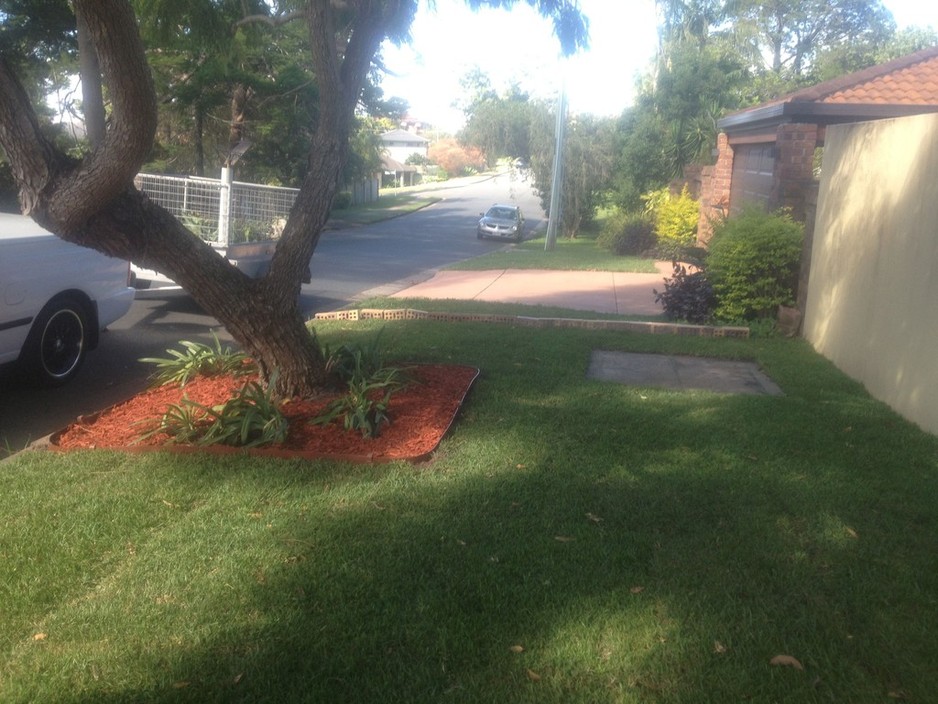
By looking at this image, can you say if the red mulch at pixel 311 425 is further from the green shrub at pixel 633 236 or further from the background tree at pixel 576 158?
the background tree at pixel 576 158

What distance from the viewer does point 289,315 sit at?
6734mm

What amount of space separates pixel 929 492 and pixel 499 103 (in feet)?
108

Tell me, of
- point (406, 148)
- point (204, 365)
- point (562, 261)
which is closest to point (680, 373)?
point (204, 365)

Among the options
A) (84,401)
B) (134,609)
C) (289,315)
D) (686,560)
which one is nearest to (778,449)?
(686,560)

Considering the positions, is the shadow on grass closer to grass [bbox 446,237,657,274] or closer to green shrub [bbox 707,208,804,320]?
green shrub [bbox 707,208,804,320]

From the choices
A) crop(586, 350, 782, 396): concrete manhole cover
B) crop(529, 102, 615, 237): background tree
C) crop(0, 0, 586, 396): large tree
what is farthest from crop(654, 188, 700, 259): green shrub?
crop(0, 0, 586, 396): large tree

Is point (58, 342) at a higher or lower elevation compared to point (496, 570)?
higher

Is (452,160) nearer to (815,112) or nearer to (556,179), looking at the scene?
(556,179)

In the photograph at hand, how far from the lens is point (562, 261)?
2289 cm

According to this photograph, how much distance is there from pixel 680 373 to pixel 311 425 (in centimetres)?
400

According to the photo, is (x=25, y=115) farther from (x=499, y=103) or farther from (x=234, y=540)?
(x=499, y=103)

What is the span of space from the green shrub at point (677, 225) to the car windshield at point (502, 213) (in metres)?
10.1

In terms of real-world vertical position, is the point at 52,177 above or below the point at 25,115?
below

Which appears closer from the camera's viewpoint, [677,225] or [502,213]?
[677,225]
